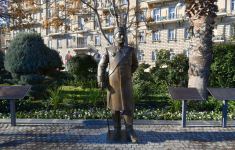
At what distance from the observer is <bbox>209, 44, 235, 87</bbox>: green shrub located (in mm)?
13641

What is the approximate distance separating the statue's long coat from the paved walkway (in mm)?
846

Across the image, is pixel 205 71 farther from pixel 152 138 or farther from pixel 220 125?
pixel 152 138

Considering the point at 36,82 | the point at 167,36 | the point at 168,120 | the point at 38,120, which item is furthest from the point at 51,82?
the point at 167,36

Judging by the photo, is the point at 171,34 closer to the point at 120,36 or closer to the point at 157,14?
the point at 157,14

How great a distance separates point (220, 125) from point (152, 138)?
85.7 inches

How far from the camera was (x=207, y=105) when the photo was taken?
9.84 metres

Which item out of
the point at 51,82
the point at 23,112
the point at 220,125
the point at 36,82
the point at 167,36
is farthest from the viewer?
the point at 167,36

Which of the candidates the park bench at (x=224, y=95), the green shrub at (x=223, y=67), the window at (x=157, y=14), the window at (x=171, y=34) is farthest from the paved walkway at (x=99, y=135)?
the window at (x=157, y=14)

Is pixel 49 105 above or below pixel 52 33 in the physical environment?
below

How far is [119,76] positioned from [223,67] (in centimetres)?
905

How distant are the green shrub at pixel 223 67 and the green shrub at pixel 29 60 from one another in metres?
7.35

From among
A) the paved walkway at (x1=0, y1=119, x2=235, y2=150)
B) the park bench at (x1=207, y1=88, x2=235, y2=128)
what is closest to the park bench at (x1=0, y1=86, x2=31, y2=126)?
the paved walkway at (x1=0, y1=119, x2=235, y2=150)

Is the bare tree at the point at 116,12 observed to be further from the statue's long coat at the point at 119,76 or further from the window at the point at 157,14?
the window at the point at 157,14

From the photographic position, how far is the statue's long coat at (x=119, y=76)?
5.95m
